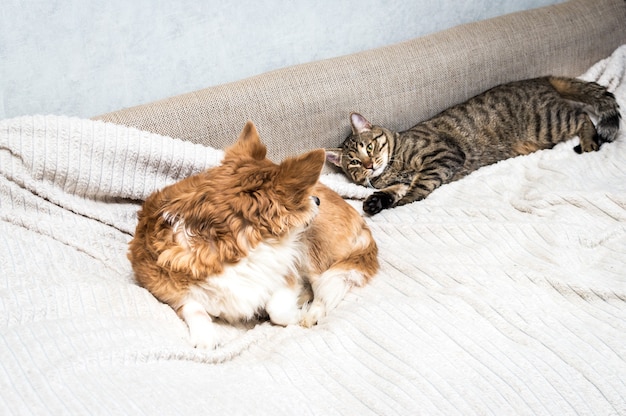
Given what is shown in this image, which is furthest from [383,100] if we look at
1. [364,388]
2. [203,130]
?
[364,388]

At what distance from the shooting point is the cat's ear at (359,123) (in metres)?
2.53

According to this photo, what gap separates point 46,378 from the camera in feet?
4.13

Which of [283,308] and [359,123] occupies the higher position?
[359,123]

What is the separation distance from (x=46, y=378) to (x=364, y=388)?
70 centimetres

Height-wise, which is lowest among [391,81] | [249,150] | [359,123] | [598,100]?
[598,100]

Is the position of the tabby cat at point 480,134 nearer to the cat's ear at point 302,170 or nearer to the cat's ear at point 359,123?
the cat's ear at point 359,123

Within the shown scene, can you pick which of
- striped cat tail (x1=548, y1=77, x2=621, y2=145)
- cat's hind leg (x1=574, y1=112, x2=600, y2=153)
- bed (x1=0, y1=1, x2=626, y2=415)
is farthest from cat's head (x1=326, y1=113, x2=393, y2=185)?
striped cat tail (x1=548, y1=77, x2=621, y2=145)

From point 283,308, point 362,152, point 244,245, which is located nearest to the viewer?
point 244,245

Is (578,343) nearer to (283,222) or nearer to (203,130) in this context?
(283,222)

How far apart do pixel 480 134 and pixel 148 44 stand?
1502mm

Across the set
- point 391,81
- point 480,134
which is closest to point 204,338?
point 391,81

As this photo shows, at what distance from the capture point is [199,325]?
5.28 ft

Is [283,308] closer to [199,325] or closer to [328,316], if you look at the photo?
[328,316]

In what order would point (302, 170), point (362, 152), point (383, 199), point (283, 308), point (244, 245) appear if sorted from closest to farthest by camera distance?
point (302, 170) < point (244, 245) < point (283, 308) < point (383, 199) < point (362, 152)
